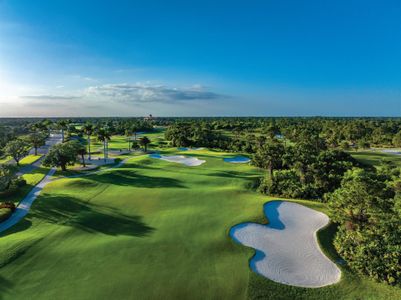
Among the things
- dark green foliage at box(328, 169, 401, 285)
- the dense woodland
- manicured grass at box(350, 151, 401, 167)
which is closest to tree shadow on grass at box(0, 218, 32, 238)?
the dense woodland

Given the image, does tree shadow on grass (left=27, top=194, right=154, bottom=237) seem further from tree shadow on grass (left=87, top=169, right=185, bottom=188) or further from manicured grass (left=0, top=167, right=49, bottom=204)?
tree shadow on grass (left=87, top=169, right=185, bottom=188)

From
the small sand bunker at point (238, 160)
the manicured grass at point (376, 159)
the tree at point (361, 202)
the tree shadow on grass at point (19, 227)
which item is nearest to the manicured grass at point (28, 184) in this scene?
the tree shadow on grass at point (19, 227)

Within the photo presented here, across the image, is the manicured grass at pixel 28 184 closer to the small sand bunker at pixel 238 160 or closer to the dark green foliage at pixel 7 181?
the dark green foliage at pixel 7 181

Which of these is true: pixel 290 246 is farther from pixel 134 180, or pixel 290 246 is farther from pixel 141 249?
pixel 134 180

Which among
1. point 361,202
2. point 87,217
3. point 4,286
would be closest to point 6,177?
point 87,217

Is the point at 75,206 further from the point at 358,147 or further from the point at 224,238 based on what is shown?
the point at 358,147
